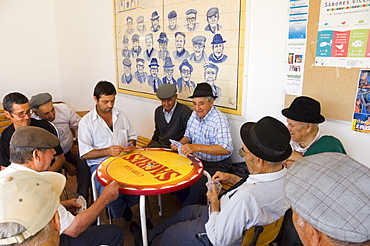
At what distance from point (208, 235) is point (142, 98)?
9.61 feet

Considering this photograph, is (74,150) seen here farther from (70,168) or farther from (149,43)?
(149,43)

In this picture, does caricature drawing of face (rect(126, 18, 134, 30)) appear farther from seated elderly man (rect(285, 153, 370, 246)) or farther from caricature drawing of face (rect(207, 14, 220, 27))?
seated elderly man (rect(285, 153, 370, 246))

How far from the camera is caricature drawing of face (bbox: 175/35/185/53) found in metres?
3.48

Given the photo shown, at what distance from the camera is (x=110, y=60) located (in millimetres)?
4777

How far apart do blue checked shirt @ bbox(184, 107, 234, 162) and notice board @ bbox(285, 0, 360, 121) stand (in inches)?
30.7

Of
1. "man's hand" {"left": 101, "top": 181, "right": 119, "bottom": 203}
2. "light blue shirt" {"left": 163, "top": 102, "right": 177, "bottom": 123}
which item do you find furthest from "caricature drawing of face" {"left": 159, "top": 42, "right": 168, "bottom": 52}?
"man's hand" {"left": 101, "top": 181, "right": 119, "bottom": 203}

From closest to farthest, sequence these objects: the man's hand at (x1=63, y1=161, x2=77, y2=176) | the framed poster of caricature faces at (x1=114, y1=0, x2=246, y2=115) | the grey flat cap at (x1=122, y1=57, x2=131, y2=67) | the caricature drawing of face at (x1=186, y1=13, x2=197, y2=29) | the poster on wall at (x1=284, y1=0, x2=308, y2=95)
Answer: the poster on wall at (x1=284, y1=0, x2=308, y2=95), the framed poster of caricature faces at (x1=114, y1=0, x2=246, y2=115), the man's hand at (x1=63, y1=161, x2=77, y2=176), the caricature drawing of face at (x1=186, y1=13, x2=197, y2=29), the grey flat cap at (x1=122, y1=57, x2=131, y2=67)

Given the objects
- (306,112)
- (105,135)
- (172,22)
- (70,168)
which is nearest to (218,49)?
(172,22)

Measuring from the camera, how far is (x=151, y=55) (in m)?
3.98

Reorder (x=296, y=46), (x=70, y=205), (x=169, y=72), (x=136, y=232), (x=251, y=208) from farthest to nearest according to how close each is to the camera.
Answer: (x=169, y=72) → (x=136, y=232) → (x=296, y=46) → (x=70, y=205) → (x=251, y=208)

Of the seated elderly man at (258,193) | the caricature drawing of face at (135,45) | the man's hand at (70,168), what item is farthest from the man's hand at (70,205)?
the caricature drawing of face at (135,45)

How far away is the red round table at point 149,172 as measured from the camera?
201 cm

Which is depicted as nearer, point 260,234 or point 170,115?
point 260,234

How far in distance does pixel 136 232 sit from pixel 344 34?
2.40 meters
